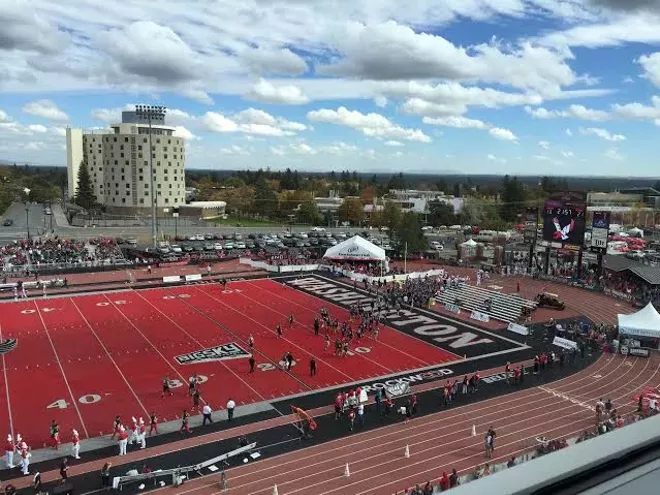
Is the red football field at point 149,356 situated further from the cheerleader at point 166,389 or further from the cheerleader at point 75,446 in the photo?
the cheerleader at point 75,446

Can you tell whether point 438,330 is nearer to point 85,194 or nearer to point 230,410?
point 230,410

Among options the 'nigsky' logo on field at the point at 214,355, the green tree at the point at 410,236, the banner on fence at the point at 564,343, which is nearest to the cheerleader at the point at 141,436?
the 'nigsky' logo on field at the point at 214,355

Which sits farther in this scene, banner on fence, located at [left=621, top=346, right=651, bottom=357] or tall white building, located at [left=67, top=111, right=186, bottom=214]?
tall white building, located at [left=67, top=111, right=186, bottom=214]

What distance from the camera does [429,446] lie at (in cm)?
1777

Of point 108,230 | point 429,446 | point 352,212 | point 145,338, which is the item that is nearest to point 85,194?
point 108,230

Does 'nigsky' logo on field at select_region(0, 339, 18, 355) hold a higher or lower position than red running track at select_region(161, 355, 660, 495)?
lower

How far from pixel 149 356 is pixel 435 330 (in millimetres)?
15478

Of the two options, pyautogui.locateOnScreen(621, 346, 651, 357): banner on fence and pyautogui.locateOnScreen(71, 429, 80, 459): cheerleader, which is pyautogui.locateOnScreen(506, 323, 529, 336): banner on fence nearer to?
pyautogui.locateOnScreen(621, 346, 651, 357): banner on fence

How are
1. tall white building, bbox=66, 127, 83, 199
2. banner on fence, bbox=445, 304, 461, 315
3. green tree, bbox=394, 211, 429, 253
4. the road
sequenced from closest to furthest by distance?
banner on fence, bbox=445, 304, 461, 315 → green tree, bbox=394, 211, 429, 253 → the road → tall white building, bbox=66, 127, 83, 199

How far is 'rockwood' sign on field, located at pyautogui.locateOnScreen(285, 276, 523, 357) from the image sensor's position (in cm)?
2853

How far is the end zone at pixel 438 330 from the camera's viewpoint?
1112 inches

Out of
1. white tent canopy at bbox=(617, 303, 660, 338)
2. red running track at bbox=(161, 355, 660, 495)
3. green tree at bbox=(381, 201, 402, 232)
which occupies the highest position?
green tree at bbox=(381, 201, 402, 232)

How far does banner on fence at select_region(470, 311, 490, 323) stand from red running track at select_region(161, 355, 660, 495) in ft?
33.9

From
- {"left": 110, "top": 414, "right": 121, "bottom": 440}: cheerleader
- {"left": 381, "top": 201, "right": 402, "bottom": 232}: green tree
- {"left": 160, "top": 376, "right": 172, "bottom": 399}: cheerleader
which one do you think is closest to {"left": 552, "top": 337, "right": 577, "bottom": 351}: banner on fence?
{"left": 160, "top": 376, "right": 172, "bottom": 399}: cheerleader
